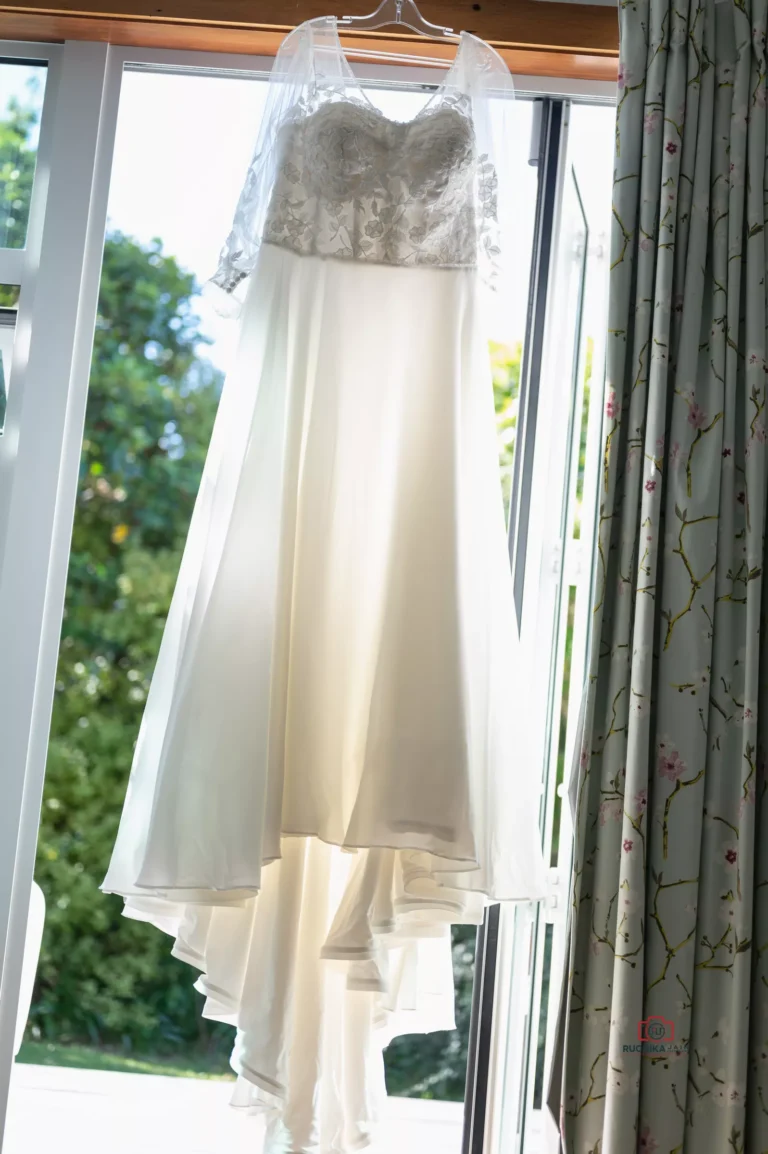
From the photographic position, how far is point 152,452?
1842 mm

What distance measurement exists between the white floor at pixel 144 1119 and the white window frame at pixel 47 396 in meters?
0.23

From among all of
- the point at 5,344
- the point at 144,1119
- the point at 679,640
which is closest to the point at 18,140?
the point at 5,344

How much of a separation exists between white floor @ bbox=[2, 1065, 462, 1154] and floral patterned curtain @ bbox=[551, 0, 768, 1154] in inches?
18.6

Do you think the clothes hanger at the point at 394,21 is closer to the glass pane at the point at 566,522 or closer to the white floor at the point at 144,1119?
the glass pane at the point at 566,522

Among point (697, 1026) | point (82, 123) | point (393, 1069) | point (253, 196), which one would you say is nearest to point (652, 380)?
point (253, 196)

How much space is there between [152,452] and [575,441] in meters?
0.78

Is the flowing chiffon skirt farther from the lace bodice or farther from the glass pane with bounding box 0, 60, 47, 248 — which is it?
the glass pane with bounding box 0, 60, 47, 248

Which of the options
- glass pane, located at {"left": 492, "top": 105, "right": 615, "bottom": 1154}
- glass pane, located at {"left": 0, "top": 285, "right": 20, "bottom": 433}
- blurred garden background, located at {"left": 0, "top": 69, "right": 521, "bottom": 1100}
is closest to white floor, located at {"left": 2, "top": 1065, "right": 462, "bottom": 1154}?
blurred garden background, located at {"left": 0, "top": 69, "right": 521, "bottom": 1100}

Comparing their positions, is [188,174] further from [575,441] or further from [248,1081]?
[248,1081]

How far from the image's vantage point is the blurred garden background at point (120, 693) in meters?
1.80

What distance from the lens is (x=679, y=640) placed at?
4.54 feet

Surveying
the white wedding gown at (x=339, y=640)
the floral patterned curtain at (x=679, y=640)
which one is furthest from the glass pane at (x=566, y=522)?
the white wedding gown at (x=339, y=640)

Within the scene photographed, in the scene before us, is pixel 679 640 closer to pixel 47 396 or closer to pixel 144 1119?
pixel 47 396

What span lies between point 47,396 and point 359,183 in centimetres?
65
